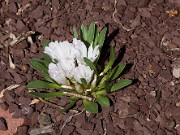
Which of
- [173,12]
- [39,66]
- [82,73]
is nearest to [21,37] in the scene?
[39,66]

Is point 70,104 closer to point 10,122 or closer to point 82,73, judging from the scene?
point 82,73

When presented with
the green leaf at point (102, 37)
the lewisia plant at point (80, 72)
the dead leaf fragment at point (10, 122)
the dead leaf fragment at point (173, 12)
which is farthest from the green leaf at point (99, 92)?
the dead leaf fragment at point (173, 12)

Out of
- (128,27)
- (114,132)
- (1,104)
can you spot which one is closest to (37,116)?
(1,104)

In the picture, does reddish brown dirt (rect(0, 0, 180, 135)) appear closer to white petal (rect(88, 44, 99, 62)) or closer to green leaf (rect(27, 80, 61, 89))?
green leaf (rect(27, 80, 61, 89))

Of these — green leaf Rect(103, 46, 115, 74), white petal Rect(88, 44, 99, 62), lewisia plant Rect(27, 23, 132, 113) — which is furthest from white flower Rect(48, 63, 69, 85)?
green leaf Rect(103, 46, 115, 74)

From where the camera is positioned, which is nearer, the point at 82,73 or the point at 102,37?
the point at 82,73

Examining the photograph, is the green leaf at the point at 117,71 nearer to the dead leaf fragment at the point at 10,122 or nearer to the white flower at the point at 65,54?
the white flower at the point at 65,54
